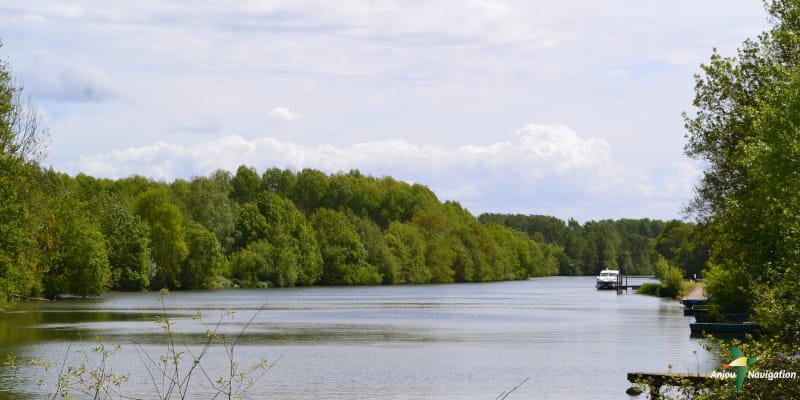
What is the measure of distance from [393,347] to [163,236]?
63.3 meters

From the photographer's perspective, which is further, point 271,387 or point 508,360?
point 508,360

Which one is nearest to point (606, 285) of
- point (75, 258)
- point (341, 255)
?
point (341, 255)

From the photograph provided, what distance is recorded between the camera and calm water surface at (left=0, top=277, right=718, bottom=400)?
89.2 ft

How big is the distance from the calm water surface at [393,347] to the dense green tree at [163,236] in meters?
29.4

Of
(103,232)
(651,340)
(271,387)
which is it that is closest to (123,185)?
(103,232)

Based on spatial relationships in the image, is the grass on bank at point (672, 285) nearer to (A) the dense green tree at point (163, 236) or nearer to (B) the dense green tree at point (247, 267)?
(B) the dense green tree at point (247, 267)

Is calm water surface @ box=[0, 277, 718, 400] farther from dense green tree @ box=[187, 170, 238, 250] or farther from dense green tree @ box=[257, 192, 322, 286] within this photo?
dense green tree @ box=[187, 170, 238, 250]

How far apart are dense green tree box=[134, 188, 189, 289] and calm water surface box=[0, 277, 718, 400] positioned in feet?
96.3

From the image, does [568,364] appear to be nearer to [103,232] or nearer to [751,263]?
[751,263]

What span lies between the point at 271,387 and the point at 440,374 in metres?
5.54

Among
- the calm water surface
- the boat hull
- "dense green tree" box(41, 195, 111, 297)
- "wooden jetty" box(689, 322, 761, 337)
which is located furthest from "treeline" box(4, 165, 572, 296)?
"wooden jetty" box(689, 322, 761, 337)

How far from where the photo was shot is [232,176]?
146 meters

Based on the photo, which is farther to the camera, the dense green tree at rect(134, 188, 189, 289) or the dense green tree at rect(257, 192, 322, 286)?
the dense green tree at rect(257, 192, 322, 286)

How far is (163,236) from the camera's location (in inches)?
3878
